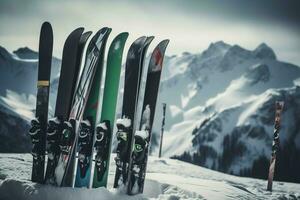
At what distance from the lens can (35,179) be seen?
9859 millimetres

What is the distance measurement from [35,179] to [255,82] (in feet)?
553

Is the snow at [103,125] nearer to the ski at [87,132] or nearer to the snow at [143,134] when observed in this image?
the ski at [87,132]

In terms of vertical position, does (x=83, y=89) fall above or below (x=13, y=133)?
above

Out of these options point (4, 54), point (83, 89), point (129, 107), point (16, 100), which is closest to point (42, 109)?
point (83, 89)

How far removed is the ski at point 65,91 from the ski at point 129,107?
1.12m

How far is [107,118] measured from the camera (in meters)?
9.91

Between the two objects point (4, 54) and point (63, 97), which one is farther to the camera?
point (4, 54)

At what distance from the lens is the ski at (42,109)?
9875 millimetres

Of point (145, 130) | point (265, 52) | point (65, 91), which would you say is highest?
point (265, 52)

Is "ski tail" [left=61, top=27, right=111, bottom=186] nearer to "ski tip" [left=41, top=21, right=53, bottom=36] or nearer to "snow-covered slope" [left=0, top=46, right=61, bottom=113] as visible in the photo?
"ski tip" [left=41, top=21, right=53, bottom=36]

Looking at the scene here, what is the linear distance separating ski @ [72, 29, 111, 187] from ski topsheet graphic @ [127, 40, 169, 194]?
0.98 metres

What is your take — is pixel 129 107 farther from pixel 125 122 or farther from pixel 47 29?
pixel 47 29

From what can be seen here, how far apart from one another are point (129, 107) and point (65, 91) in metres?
1.46

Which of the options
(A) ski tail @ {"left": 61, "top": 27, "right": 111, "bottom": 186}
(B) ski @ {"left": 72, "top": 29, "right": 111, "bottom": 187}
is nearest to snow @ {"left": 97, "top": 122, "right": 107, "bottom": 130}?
(B) ski @ {"left": 72, "top": 29, "right": 111, "bottom": 187}
